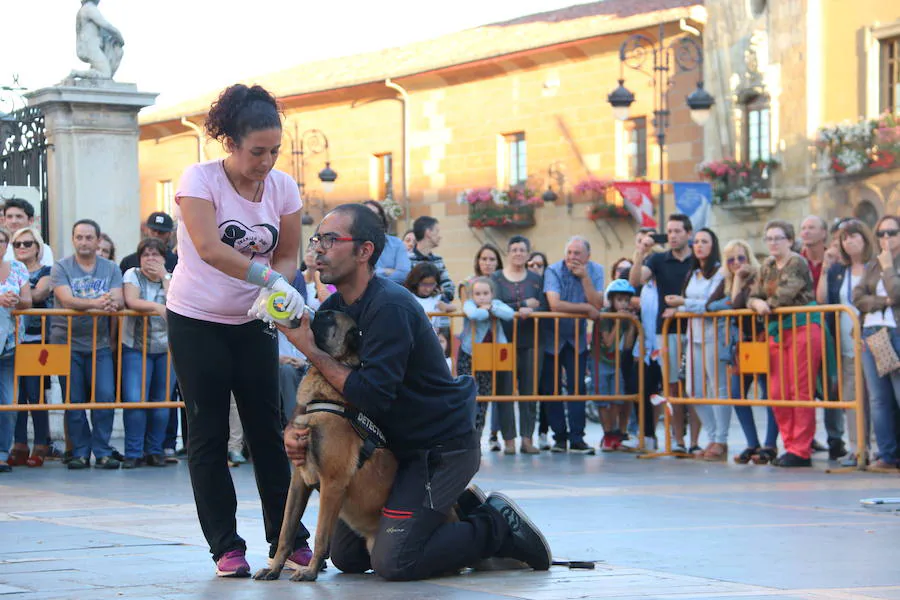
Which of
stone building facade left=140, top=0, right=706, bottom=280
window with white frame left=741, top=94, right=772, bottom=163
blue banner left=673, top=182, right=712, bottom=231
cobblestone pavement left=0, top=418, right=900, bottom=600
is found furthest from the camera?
stone building facade left=140, top=0, right=706, bottom=280

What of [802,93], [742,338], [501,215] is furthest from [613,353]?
[501,215]

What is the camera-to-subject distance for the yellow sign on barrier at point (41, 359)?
41.1 feet

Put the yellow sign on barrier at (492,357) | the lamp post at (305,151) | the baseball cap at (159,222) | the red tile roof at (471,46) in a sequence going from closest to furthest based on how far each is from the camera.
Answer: the baseball cap at (159,222)
the yellow sign on barrier at (492,357)
the red tile roof at (471,46)
the lamp post at (305,151)

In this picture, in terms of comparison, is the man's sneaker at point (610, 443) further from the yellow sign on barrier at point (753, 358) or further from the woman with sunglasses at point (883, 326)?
the woman with sunglasses at point (883, 326)

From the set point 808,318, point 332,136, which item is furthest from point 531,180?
point 808,318

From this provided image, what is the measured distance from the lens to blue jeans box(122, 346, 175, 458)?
12750 mm

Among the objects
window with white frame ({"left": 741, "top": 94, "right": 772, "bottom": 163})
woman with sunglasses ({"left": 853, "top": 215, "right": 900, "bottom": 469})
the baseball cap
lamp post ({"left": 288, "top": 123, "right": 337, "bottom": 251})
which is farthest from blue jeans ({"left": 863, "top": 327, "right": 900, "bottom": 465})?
lamp post ({"left": 288, "top": 123, "right": 337, "bottom": 251})

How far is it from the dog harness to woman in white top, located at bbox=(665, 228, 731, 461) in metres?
7.55

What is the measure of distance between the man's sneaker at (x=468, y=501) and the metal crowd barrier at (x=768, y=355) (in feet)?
20.5

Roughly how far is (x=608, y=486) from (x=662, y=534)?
297 centimetres

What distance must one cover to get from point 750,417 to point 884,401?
1.47 metres

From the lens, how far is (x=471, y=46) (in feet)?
133

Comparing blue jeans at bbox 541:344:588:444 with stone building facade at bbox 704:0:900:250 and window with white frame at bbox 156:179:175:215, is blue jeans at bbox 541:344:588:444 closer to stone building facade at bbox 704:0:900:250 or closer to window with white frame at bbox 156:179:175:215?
stone building facade at bbox 704:0:900:250

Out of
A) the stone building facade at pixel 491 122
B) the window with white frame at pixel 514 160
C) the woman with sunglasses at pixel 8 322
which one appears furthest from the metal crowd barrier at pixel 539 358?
the window with white frame at pixel 514 160
